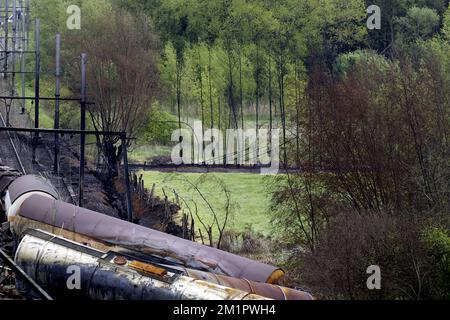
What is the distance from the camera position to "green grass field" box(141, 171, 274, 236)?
92.3 ft

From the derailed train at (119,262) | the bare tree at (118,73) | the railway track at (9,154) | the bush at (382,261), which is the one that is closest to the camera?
the derailed train at (119,262)

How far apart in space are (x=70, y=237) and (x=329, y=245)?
17.7 feet

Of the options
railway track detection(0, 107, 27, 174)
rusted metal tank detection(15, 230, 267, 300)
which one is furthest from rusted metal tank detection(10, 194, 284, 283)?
railway track detection(0, 107, 27, 174)

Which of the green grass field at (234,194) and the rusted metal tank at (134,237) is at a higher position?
the rusted metal tank at (134,237)

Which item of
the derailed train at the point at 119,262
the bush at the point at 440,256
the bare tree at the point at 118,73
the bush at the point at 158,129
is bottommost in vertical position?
the bush at the point at 440,256

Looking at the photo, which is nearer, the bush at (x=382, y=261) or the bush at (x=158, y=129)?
the bush at (x=382, y=261)

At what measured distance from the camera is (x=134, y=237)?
629 inches

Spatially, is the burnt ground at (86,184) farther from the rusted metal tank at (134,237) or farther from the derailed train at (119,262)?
the derailed train at (119,262)

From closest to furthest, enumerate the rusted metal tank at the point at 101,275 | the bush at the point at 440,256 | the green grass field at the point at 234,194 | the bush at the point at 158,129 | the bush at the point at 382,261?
the rusted metal tank at the point at 101,275
the bush at the point at 382,261
the bush at the point at 440,256
the green grass field at the point at 234,194
the bush at the point at 158,129

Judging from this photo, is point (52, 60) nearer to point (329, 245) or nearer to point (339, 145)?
point (339, 145)

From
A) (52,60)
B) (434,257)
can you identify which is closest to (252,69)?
(52,60)

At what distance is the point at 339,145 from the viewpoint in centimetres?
2386

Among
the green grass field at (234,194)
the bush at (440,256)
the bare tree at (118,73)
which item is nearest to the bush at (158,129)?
the bare tree at (118,73)

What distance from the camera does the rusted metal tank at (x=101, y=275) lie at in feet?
42.9
